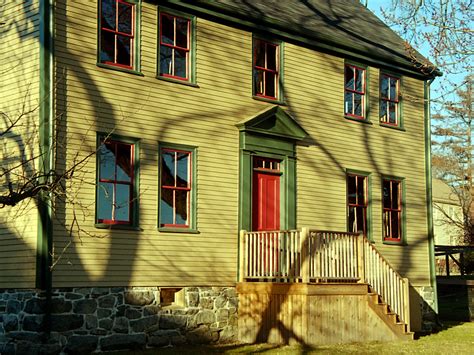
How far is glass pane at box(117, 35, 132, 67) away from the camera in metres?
16.2

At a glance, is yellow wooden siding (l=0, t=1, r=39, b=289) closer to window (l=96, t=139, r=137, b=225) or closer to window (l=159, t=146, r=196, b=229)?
window (l=96, t=139, r=137, b=225)

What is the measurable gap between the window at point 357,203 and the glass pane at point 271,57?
369cm

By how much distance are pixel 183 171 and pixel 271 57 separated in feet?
13.8

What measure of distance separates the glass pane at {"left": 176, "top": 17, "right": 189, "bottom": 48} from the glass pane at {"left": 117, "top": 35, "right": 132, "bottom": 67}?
134 centimetres

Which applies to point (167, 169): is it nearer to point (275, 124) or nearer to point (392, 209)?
point (275, 124)

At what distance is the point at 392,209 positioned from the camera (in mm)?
21844

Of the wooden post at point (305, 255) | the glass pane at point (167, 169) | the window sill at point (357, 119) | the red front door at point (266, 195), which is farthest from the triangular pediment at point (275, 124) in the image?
the wooden post at point (305, 255)

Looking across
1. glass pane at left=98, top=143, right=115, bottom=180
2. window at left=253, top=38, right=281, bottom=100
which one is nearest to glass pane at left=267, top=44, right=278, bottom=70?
window at left=253, top=38, right=281, bottom=100

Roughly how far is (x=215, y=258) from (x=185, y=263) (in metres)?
0.90

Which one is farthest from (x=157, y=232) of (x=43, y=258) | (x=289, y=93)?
(x=289, y=93)

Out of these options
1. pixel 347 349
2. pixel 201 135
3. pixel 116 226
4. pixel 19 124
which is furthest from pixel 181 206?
pixel 347 349

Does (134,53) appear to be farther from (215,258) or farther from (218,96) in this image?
(215,258)

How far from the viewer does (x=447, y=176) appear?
204 feet

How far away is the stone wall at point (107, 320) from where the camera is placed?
14.3 meters
